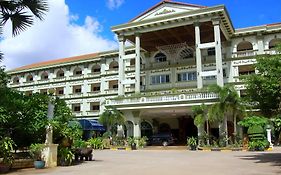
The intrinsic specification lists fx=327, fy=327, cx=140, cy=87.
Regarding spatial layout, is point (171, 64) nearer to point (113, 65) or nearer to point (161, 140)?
point (113, 65)

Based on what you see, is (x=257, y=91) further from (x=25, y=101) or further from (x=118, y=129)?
(x=118, y=129)

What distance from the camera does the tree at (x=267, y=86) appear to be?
1449 cm

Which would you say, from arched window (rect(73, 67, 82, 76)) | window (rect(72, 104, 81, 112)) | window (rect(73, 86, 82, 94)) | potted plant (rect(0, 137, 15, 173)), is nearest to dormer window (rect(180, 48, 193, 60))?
arched window (rect(73, 67, 82, 76))

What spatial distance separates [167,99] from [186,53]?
9.03 metres

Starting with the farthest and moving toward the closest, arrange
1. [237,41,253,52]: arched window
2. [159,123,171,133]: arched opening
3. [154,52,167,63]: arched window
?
[154,52,167,63]: arched window < [159,123,171,133]: arched opening < [237,41,253,52]: arched window

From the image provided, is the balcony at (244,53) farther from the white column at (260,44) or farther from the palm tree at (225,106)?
the palm tree at (225,106)

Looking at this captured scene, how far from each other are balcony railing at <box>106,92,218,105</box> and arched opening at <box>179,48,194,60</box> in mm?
8531

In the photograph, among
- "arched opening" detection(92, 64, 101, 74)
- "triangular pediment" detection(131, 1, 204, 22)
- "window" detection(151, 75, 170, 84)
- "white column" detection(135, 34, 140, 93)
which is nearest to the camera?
"triangular pediment" detection(131, 1, 204, 22)

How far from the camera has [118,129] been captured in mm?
33500

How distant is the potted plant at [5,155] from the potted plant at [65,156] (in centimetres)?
255

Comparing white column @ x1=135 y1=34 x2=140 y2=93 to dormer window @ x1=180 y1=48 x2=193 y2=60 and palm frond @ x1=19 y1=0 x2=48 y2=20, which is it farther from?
palm frond @ x1=19 y1=0 x2=48 y2=20

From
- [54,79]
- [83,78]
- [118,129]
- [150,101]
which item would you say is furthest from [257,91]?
[54,79]

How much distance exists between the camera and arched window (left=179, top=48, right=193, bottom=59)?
3738cm

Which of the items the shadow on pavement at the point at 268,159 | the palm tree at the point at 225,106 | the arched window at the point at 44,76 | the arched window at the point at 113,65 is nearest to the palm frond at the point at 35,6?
the shadow on pavement at the point at 268,159
